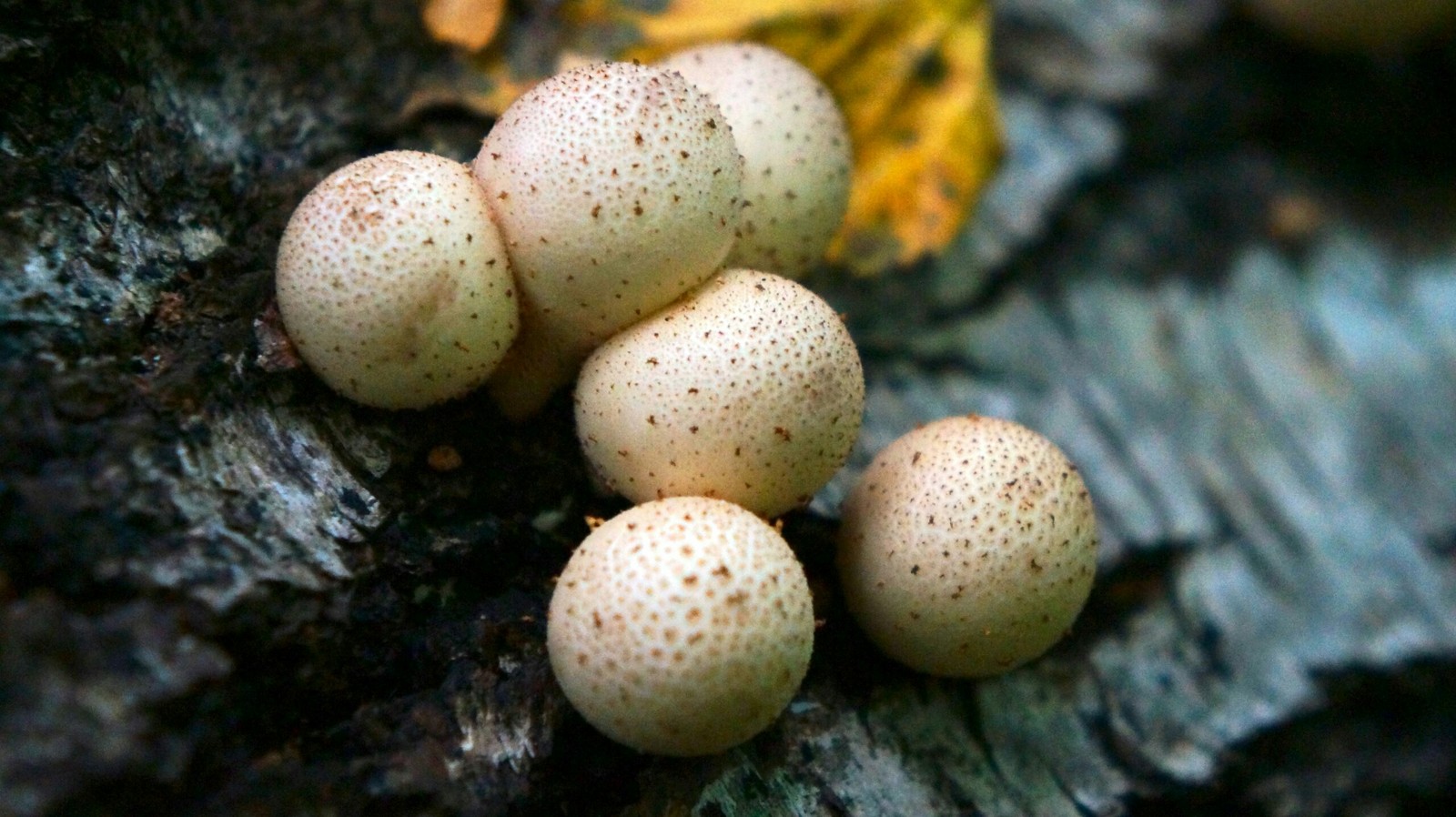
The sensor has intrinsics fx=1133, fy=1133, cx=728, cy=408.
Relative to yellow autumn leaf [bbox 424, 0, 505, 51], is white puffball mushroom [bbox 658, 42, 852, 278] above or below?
below

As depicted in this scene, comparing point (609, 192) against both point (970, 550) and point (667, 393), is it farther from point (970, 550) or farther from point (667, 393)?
point (970, 550)

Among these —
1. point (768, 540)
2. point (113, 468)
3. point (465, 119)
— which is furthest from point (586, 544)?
point (465, 119)

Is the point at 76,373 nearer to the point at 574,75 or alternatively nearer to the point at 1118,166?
the point at 574,75

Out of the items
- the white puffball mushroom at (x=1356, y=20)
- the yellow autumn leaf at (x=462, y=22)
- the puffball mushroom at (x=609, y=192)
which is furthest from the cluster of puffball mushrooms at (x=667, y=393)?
the white puffball mushroom at (x=1356, y=20)

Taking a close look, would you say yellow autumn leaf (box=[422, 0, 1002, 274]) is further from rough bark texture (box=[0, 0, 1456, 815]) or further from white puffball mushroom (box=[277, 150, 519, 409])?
white puffball mushroom (box=[277, 150, 519, 409])

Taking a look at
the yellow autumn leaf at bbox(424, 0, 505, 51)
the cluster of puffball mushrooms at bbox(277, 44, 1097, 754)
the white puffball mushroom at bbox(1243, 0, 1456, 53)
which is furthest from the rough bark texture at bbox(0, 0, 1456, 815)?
the white puffball mushroom at bbox(1243, 0, 1456, 53)

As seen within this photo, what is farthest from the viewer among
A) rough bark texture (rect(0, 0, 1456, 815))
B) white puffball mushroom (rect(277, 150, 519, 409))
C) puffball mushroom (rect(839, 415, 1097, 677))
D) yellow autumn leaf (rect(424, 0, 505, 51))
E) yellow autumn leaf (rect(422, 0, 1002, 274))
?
yellow autumn leaf (rect(422, 0, 1002, 274))

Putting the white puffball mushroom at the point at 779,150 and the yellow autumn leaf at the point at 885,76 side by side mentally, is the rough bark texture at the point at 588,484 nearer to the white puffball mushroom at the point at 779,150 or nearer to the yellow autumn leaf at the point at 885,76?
the yellow autumn leaf at the point at 885,76
